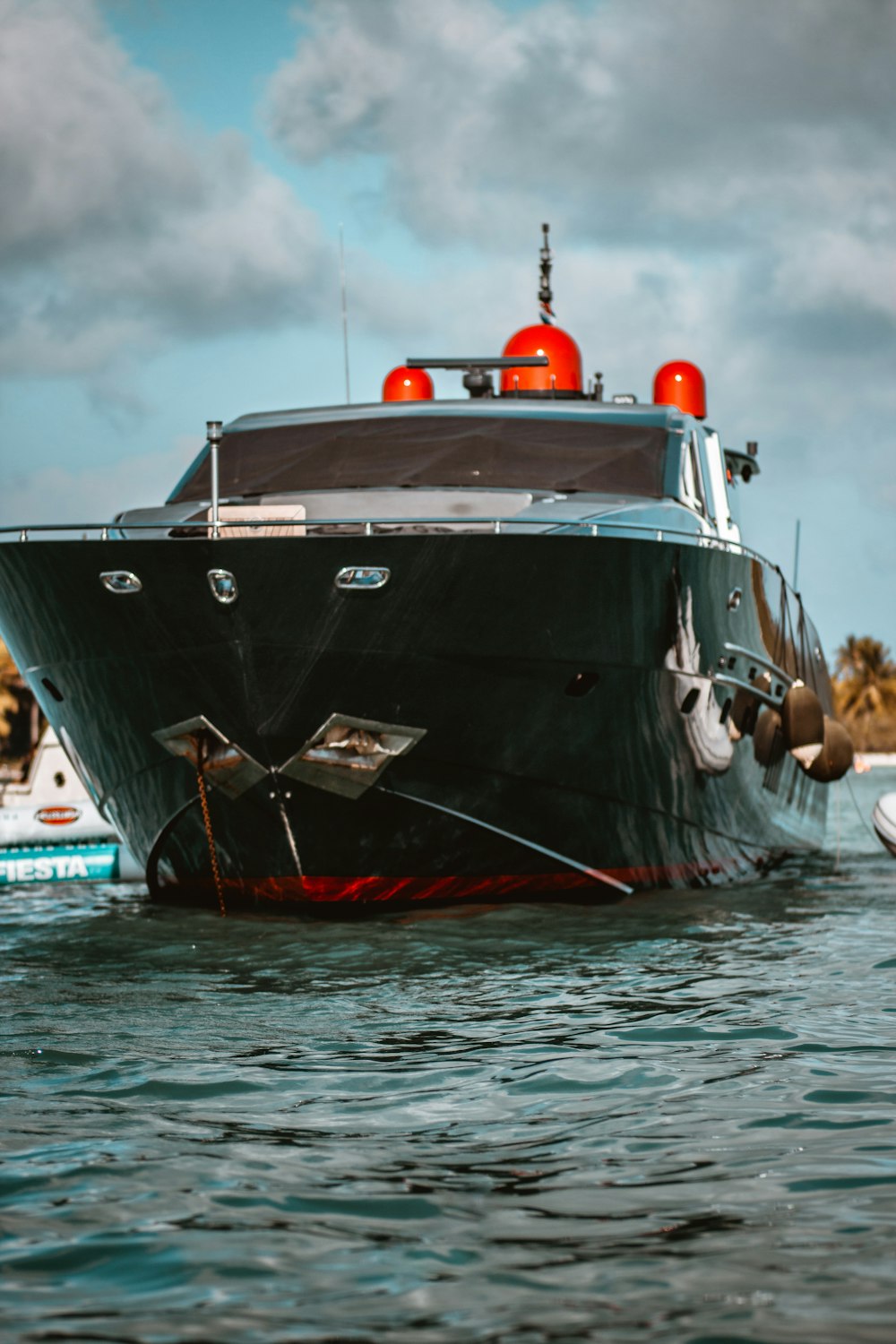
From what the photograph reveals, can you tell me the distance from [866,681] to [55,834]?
6566 cm

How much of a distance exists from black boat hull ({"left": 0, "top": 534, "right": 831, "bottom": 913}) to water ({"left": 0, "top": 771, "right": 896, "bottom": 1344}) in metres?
1.19

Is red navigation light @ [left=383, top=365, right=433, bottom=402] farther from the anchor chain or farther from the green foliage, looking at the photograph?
the green foliage

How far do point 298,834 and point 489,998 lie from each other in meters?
2.57

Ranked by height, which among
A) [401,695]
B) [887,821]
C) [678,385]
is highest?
[678,385]

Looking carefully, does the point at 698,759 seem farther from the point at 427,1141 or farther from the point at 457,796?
the point at 427,1141

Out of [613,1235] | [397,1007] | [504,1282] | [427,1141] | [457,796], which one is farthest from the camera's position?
[457,796]

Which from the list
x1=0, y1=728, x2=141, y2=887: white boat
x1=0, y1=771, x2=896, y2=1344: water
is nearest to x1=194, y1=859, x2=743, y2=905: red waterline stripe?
x1=0, y1=771, x2=896, y2=1344: water

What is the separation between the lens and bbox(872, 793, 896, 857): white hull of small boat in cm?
1355

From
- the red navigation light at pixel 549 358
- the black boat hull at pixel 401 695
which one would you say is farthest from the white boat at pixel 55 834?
the red navigation light at pixel 549 358

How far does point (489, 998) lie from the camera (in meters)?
6.02

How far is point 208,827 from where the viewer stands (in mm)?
8680

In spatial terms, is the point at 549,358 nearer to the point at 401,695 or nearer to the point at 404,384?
the point at 404,384

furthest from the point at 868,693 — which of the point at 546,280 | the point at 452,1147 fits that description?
the point at 452,1147

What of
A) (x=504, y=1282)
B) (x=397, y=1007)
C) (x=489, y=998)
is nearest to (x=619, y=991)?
(x=489, y=998)
